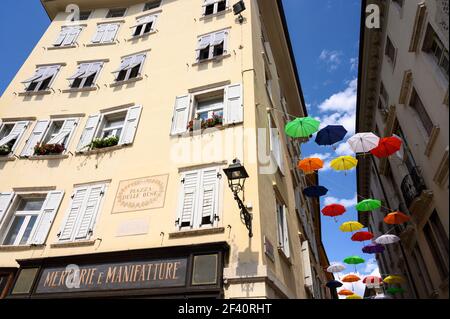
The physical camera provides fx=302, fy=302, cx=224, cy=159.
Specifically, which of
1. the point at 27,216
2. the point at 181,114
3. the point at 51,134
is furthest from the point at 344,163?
the point at 51,134

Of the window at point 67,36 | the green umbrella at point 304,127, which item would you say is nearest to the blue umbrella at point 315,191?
the green umbrella at point 304,127

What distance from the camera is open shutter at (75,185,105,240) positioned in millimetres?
8195

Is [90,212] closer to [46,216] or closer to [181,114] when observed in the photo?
[46,216]

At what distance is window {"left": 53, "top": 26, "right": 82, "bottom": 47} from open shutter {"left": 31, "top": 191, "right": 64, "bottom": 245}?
9104mm

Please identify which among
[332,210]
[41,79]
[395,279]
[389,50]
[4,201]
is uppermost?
[389,50]

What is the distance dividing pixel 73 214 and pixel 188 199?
11.5 feet

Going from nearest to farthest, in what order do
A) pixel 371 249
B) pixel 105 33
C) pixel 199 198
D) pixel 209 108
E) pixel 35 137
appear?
pixel 371 249, pixel 199 198, pixel 209 108, pixel 35 137, pixel 105 33

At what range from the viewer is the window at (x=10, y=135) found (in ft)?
34.7


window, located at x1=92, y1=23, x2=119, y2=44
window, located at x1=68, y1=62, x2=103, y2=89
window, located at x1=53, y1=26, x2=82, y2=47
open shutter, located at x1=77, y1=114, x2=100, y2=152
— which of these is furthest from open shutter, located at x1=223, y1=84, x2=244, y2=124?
window, located at x1=53, y1=26, x2=82, y2=47

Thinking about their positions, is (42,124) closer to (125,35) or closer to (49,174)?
(49,174)

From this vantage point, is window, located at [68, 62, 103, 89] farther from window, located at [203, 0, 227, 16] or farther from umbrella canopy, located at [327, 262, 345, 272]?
umbrella canopy, located at [327, 262, 345, 272]

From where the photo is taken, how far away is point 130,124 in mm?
10297
